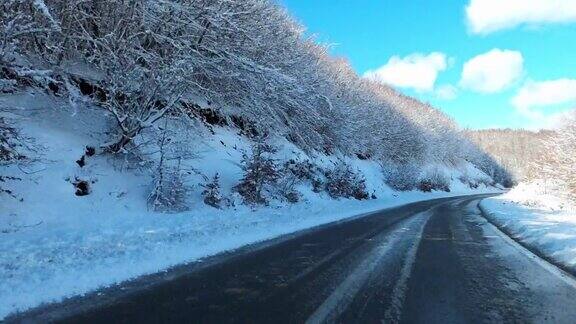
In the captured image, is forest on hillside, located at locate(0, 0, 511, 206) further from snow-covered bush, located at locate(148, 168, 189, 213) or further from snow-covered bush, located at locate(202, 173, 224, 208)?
snow-covered bush, located at locate(202, 173, 224, 208)

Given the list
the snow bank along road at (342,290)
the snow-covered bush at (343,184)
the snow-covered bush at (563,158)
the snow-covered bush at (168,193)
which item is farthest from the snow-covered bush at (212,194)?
the snow-covered bush at (563,158)

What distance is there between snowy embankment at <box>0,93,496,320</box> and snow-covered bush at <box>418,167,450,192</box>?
37973 mm

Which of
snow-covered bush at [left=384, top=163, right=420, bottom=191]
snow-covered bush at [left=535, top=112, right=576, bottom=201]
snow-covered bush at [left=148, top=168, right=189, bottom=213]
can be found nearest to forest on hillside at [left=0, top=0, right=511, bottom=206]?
snow-covered bush at [left=148, top=168, right=189, bottom=213]

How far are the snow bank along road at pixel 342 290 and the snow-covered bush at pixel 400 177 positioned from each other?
115 ft

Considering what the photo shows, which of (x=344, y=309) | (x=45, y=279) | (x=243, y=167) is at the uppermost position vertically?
(x=243, y=167)

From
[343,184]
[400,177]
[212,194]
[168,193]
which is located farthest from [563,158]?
[400,177]

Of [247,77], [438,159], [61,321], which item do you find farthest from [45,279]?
[438,159]

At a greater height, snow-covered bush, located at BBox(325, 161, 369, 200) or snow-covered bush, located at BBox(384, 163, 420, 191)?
snow-covered bush, located at BBox(384, 163, 420, 191)

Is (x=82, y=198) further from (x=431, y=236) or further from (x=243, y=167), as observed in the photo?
(x=431, y=236)

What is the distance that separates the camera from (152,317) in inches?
187

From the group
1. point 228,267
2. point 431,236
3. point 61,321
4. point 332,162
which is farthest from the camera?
point 332,162

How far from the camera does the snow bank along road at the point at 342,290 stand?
16.2ft

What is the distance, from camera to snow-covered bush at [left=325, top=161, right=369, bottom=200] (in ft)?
91.9

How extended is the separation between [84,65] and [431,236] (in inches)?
468
